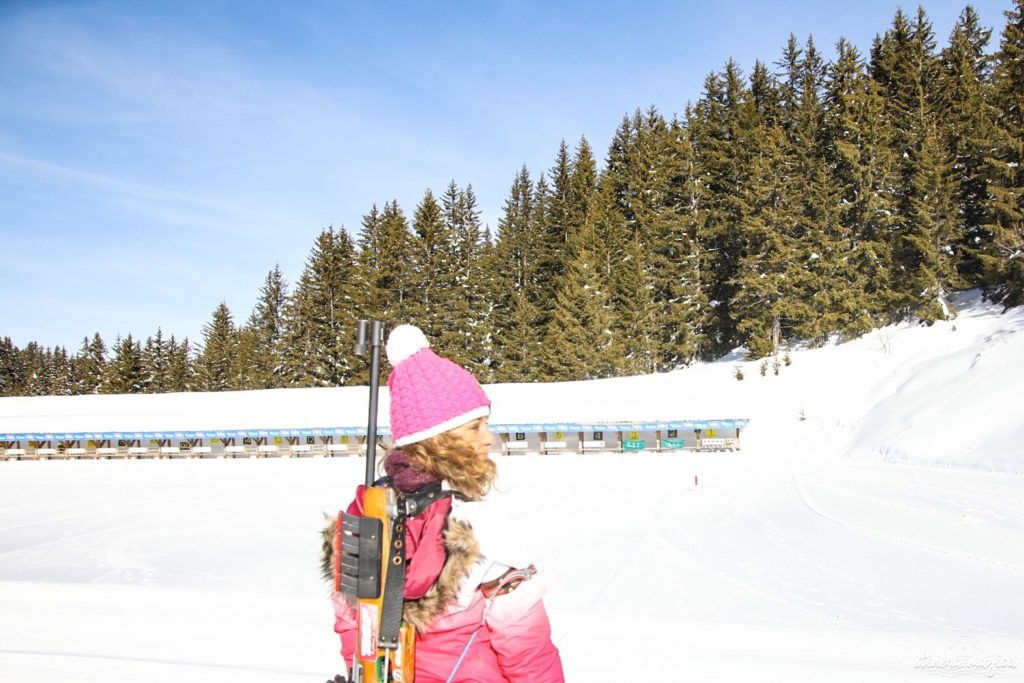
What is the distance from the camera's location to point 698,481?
2209 centimetres

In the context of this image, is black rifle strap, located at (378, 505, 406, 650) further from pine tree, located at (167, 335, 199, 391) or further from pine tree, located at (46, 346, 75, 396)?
pine tree, located at (46, 346, 75, 396)

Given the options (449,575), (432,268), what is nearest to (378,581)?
(449,575)

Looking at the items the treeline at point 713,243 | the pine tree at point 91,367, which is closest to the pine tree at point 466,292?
the treeline at point 713,243

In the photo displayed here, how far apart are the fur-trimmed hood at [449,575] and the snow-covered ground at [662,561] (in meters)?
4.99

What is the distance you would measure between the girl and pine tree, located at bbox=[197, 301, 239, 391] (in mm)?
75580

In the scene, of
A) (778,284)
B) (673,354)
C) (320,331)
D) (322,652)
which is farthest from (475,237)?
(322,652)

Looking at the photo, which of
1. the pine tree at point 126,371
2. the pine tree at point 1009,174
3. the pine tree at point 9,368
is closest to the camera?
the pine tree at point 1009,174

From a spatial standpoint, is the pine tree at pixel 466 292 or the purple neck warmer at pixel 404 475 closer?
the purple neck warmer at pixel 404 475

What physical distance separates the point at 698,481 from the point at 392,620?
21.5 metres

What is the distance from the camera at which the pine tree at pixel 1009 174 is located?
3319 cm

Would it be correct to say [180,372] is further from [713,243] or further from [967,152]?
[967,152]

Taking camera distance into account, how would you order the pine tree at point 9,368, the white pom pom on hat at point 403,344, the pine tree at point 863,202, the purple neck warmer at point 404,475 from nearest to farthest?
the purple neck warmer at point 404,475
the white pom pom on hat at point 403,344
the pine tree at point 863,202
the pine tree at point 9,368

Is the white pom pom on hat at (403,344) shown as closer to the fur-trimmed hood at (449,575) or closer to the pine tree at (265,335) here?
the fur-trimmed hood at (449,575)

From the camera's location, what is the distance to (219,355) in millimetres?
75000
